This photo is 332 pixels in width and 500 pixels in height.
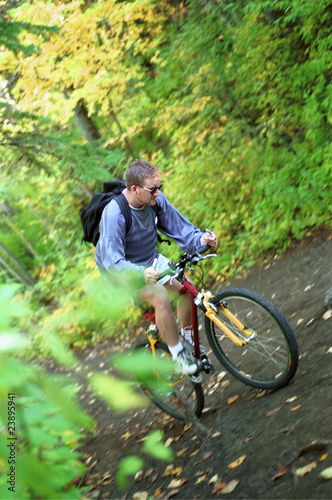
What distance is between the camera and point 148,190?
3758 mm

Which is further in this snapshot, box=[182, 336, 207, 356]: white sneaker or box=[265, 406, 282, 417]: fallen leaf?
box=[182, 336, 207, 356]: white sneaker

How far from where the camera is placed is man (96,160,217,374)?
3.71 m

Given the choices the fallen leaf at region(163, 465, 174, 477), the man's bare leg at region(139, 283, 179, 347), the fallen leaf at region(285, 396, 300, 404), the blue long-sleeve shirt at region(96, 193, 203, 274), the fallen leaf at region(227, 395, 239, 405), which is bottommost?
the fallen leaf at region(227, 395, 239, 405)

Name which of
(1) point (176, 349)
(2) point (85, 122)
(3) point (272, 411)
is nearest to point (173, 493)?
(3) point (272, 411)

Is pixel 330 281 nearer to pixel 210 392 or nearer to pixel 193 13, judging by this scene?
pixel 210 392

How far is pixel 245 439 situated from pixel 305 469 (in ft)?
2.61

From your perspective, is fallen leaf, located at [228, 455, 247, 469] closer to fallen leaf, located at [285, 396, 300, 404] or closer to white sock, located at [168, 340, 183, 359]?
fallen leaf, located at [285, 396, 300, 404]

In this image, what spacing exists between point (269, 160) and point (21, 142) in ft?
14.9

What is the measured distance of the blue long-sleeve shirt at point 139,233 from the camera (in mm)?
3715

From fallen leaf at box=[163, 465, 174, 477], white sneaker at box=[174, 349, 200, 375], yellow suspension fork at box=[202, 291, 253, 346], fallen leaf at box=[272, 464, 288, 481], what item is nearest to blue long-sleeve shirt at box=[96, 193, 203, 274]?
yellow suspension fork at box=[202, 291, 253, 346]

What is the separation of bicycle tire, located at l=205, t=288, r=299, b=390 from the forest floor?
0.15 metres

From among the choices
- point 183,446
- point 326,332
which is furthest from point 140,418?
point 326,332

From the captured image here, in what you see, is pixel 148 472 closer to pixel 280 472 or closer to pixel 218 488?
pixel 218 488

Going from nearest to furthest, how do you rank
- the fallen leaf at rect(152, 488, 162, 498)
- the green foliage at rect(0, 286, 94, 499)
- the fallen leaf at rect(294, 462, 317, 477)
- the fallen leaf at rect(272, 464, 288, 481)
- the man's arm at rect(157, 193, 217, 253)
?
the green foliage at rect(0, 286, 94, 499) → the fallen leaf at rect(294, 462, 317, 477) → the fallen leaf at rect(272, 464, 288, 481) → the fallen leaf at rect(152, 488, 162, 498) → the man's arm at rect(157, 193, 217, 253)
